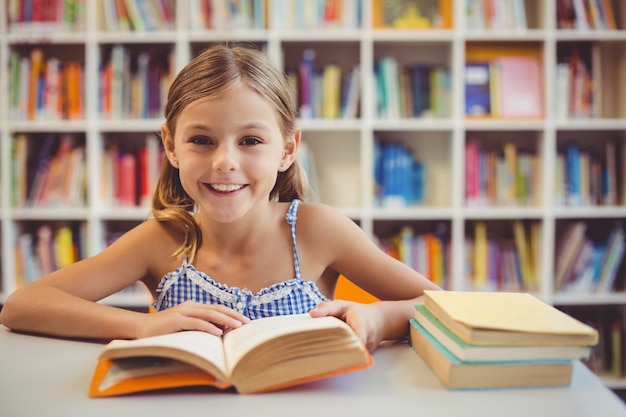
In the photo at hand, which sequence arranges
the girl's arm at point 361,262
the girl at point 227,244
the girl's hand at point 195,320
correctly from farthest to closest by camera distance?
the girl's arm at point 361,262 < the girl at point 227,244 < the girl's hand at point 195,320

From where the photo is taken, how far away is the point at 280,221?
4.02 feet

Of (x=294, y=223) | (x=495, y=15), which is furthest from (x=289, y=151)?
(x=495, y=15)

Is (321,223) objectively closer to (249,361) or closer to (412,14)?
(249,361)

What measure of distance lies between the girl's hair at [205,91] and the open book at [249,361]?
1.55ft

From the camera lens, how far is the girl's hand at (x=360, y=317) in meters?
0.87

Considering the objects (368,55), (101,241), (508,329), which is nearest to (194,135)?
(508,329)

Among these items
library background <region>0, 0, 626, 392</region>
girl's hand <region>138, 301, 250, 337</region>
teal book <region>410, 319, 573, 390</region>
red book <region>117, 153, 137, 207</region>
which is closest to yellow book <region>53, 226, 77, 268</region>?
library background <region>0, 0, 626, 392</region>

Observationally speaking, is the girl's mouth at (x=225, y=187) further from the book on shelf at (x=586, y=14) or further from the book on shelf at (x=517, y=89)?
the book on shelf at (x=586, y=14)

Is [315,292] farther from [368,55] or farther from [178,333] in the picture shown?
[368,55]

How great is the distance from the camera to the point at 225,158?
100cm

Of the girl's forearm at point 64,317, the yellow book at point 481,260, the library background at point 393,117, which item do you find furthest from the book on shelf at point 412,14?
the girl's forearm at point 64,317

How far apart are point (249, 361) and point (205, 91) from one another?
53 centimetres

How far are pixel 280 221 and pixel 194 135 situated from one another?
11.0 inches

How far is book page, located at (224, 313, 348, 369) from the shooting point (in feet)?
2.32
